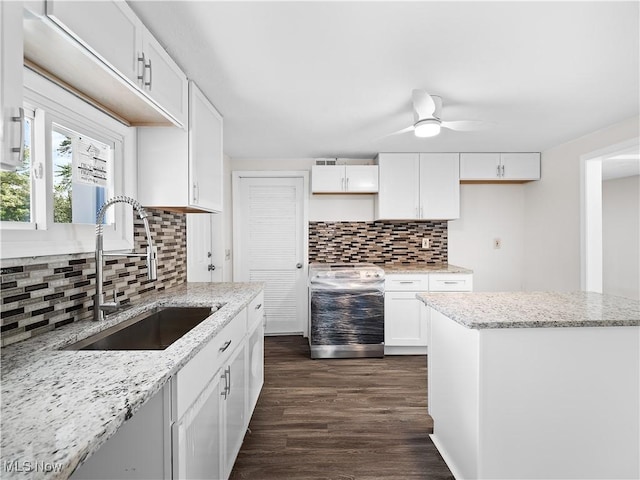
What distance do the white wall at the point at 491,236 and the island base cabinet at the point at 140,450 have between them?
13.1 feet

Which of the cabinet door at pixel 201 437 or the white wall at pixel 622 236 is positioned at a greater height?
the white wall at pixel 622 236

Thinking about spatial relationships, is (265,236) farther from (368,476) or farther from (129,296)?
(368,476)

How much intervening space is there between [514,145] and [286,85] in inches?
106

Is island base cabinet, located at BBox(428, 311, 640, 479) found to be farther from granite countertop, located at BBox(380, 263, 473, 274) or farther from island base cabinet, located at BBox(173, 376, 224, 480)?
granite countertop, located at BBox(380, 263, 473, 274)

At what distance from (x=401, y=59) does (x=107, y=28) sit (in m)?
1.34

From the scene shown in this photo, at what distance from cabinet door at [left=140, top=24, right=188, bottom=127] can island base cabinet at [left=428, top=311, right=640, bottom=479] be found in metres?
1.78

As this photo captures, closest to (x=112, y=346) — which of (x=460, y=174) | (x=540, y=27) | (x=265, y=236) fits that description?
(x=540, y=27)

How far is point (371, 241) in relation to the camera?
14.4 ft

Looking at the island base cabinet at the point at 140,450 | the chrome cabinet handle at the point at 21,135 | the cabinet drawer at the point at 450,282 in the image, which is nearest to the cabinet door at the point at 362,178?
the cabinet drawer at the point at 450,282

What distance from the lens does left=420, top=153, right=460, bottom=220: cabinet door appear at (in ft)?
13.0

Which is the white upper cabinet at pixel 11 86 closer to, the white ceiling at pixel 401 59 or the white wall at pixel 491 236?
the white ceiling at pixel 401 59

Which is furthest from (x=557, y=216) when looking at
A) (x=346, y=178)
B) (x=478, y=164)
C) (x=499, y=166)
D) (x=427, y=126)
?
(x=427, y=126)

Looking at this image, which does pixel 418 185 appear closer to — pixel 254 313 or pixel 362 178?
pixel 362 178

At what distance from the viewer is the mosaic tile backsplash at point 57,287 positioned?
1.23m
